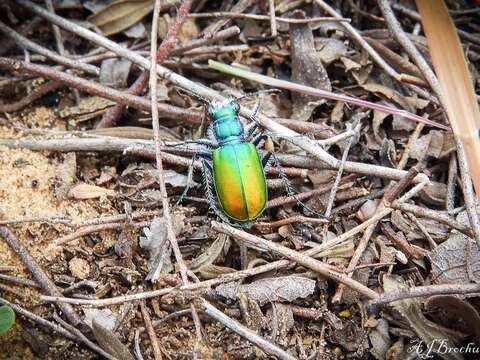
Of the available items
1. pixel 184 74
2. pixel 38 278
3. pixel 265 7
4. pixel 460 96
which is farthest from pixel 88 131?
pixel 460 96

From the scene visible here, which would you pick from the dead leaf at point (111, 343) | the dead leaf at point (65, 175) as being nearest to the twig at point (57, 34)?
the dead leaf at point (65, 175)

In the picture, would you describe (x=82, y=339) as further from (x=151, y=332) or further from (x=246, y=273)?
(x=246, y=273)

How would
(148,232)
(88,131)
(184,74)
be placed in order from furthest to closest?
(184,74) < (88,131) < (148,232)

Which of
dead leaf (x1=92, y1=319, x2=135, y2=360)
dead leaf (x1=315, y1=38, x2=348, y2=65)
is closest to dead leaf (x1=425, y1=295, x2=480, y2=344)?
dead leaf (x1=92, y1=319, x2=135, y2=360)

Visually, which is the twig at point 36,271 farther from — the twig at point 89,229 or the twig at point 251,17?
the twig at point 251,17

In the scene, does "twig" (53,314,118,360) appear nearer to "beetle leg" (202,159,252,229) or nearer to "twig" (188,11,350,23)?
"beetle leg" (202,159,252,229)

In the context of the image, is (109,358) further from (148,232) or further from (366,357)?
(366,357)

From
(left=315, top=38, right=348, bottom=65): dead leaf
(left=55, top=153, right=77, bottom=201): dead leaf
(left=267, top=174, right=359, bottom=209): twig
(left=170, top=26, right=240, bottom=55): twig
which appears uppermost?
(left=170, top=26, right=240, bottom=55): twig

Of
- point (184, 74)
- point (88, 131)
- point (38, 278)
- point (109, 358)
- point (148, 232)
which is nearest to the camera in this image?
point (109, 358)
